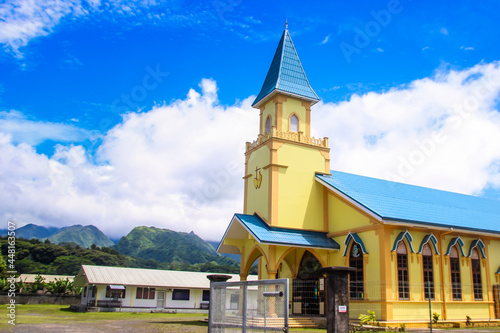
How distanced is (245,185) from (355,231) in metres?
8.04

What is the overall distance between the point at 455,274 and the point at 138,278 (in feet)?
87.1

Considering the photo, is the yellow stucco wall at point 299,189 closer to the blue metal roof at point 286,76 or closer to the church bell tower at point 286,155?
the church bell tower at point 286,155

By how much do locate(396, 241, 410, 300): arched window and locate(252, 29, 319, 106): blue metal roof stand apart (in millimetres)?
10728

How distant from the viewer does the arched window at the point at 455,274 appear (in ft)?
72.3

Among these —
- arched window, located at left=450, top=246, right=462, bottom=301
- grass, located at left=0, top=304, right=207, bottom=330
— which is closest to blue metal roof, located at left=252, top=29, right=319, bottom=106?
arched window, located at left=450, top=246, right=462, bottom=301

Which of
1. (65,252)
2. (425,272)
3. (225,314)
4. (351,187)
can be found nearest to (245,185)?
(351,187)

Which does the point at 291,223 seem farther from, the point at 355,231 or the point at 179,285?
the point at 179,285

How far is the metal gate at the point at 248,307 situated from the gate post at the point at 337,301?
4.76ft

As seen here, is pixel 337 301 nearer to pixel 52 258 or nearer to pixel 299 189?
pixel 299 189

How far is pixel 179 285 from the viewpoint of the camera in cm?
3909

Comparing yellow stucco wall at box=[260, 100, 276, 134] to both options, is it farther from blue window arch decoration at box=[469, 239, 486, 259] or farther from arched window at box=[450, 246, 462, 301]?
blue window arch decoration at box=[469, 239, 486, 259]

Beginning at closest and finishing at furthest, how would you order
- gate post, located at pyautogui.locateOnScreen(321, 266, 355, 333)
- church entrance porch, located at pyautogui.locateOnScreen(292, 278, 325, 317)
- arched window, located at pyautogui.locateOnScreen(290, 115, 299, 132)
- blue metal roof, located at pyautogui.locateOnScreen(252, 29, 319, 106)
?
gate post, located at pyautogui.locateOnScreen(321, 266, 355, 333) < church entrance porch, located at pyautogui.locateOnScreen(292, 278, 325, 317) < arched window, located at pyautogui.locateOnScreen(290, 115, 299, 132) < blue metal roof, located at pyautogui.locateOnScreen(252, 29, 319, 106)

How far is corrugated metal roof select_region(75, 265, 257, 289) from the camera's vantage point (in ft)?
120

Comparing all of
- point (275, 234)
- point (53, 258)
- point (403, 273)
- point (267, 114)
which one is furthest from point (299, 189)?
point (53, 258)
